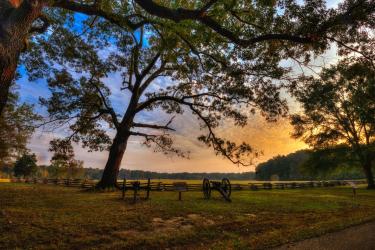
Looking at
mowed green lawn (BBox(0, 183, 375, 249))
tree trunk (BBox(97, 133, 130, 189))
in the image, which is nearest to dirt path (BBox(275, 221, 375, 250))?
mowed green lawn (BBox(0, 183, 375, 249))

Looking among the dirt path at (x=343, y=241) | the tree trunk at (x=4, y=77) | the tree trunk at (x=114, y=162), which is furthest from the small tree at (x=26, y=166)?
the dirt path at (x=343, y=241)

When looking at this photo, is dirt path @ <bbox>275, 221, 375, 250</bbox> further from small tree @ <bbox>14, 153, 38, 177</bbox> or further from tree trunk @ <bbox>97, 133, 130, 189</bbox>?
small tree @ <bbox>14, 153, 38, 177</bbox>

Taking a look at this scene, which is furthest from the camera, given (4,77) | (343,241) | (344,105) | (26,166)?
(26,166)

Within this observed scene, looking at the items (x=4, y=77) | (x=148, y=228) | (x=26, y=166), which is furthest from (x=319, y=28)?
(x=26, y=166)

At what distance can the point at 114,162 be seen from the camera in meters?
22.6

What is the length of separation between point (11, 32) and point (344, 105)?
2974cm

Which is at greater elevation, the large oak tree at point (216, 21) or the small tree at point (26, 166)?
the large oak tree at point (216, 21)

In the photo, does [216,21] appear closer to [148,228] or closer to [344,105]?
[148,228]

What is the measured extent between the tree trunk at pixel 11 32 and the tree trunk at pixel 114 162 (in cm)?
1509

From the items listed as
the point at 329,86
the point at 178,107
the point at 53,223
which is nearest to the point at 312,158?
the point at 178,107

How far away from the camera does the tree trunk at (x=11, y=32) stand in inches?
286

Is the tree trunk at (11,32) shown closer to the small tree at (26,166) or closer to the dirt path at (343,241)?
the dirt path at (343,241)

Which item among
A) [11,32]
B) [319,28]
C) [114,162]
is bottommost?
[114,162]

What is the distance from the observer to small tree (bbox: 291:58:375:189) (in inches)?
468
